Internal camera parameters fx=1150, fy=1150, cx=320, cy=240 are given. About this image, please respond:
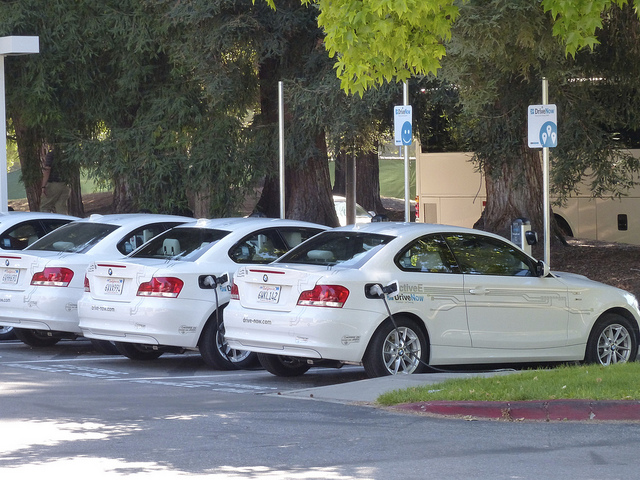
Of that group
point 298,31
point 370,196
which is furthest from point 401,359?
point 370,196

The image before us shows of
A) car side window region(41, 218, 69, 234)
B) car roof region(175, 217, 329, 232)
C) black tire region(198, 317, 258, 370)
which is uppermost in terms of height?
car side window region(41, 218, 69, 234)

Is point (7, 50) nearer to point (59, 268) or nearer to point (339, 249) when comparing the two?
point (59, 268)

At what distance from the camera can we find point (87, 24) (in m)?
25.2

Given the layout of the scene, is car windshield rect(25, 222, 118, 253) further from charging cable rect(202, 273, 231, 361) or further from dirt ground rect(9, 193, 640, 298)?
dirt ground rect(9, 193, 640, 298)

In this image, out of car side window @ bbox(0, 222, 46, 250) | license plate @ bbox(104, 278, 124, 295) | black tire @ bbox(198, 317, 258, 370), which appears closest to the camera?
black tire @ bbox(198, 317, 258, 370)

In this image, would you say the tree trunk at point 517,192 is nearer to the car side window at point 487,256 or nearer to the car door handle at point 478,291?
the car side window at point 487,256

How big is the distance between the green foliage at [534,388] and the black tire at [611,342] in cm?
167

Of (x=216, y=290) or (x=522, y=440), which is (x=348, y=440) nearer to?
(x=522, y=440)

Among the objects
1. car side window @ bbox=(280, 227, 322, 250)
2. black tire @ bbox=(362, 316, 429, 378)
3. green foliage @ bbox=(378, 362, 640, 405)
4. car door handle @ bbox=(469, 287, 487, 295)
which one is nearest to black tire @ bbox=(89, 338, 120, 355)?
car side window @ bbox=(280, 227, 322, 250)

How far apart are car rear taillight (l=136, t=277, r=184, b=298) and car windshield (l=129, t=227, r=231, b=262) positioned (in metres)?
0.56

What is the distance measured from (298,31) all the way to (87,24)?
505 cm

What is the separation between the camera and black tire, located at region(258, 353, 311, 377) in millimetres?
11641

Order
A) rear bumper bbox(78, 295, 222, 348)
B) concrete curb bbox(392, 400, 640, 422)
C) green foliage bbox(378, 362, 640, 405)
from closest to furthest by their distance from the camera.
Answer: concrete curb bbox(392, 400, 640, 422) < green foliage bbox(378, 362, 640, 405) < rear bumper bbox(78, 295, 222, 348)

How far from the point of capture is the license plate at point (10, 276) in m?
13.7
